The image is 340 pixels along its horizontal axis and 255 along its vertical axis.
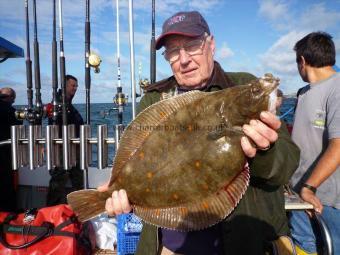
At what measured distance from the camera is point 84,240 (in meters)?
4.15

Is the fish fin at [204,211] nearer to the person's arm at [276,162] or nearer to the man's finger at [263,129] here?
the person's arm at [276,162]

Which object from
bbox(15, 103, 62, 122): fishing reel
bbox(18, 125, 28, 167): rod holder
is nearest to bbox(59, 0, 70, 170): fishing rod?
bbox(15, 103, 62, 122): fishing reel

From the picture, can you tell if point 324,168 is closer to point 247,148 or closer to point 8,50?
point 247,148

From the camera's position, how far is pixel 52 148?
420 cm

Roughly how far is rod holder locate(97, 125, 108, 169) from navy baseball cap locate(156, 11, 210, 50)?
6.61 feet

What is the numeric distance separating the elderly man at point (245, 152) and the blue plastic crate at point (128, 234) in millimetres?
1624

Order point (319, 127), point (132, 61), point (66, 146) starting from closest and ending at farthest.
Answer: point (319, 127) < point (66, 146) < point (132, 61)

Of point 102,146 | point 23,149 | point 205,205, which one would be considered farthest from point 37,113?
point 205,205

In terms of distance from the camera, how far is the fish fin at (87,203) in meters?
1.91

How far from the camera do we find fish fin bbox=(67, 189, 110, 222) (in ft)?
6.25

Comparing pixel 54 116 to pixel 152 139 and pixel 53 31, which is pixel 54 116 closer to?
pixel 53 31

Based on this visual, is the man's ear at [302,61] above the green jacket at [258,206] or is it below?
above

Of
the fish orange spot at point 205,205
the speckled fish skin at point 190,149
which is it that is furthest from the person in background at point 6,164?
the fish orange spot at point 205,205

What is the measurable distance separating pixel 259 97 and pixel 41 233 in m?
3.40
